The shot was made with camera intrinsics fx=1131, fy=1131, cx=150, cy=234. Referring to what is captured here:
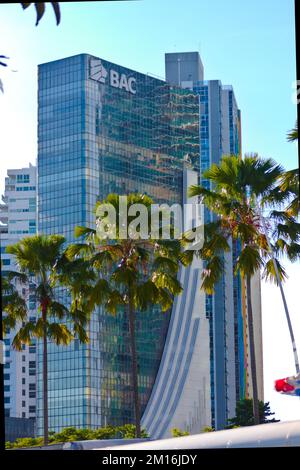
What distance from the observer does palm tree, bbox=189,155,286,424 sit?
103 ft

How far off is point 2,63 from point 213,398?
189494 mm

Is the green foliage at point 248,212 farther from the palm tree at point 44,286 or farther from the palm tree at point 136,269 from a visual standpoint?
the palm tree at point 44,286

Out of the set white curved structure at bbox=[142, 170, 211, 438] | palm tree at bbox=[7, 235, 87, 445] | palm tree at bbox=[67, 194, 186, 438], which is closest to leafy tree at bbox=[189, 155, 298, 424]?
palm tree at bbox=[67, 194, 186, 438]

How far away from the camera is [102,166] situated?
14788 cm

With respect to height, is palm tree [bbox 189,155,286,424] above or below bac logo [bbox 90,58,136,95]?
below

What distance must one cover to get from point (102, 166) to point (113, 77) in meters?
14.9

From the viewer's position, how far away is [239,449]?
1187 cm

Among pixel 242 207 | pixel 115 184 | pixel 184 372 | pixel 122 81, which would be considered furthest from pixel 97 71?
pixel 242 207

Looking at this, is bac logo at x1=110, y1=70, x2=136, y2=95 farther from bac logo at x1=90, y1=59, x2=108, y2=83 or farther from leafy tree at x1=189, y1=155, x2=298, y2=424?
leafy tree at x1=189, y1=155, x2=298, y2=424

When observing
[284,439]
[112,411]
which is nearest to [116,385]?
[112,411]

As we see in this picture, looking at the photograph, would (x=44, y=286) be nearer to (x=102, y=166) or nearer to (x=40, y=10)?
(x=40, y=10)

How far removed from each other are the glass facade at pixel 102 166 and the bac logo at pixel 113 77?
137 mm

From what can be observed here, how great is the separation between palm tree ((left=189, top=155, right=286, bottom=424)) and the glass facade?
107 m
